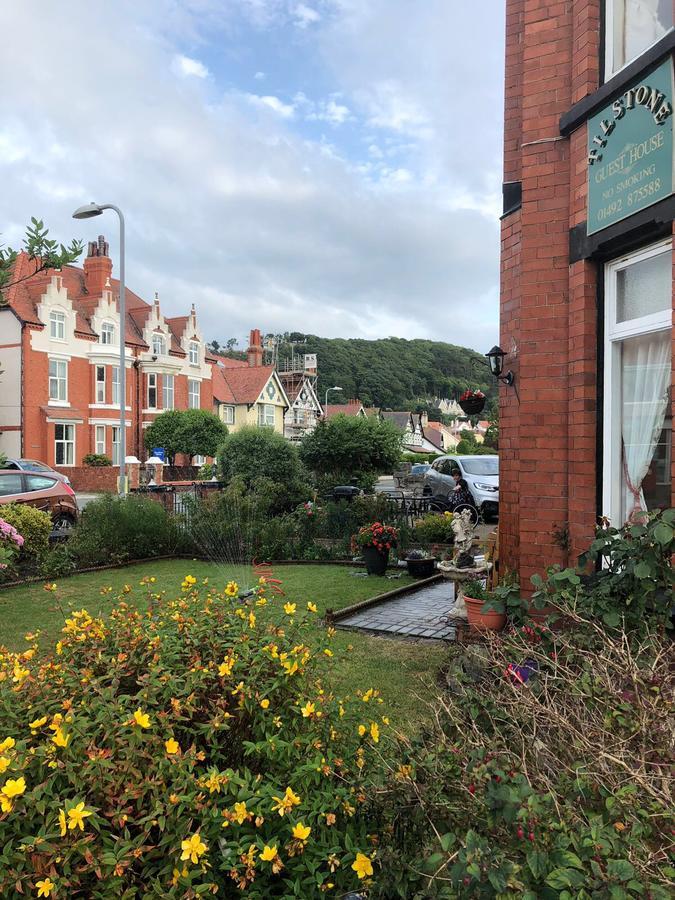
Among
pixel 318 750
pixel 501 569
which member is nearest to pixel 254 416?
pixel 501 569

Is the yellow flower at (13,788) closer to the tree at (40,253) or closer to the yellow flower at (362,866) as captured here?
the yellow flower at (362,866)

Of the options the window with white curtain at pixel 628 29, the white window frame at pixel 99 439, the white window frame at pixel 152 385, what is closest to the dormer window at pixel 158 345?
the white window frame at pixel 152 385

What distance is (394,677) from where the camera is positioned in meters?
5.77

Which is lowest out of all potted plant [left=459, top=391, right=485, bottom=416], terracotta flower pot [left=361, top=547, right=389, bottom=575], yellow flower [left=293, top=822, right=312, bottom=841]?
terracotta flower pot [left=361, top=547, right=389, bottom=575]

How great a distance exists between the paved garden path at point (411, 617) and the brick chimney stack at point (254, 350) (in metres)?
52.3

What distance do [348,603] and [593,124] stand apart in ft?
20.7

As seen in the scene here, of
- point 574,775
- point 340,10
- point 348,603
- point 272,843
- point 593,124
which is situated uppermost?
point 340,10

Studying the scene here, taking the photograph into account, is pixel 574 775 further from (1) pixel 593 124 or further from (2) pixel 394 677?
(1) pixel 593 124

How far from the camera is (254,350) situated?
2384 inches

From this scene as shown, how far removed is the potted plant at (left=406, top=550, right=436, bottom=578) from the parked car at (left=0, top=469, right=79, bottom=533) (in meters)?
7.30

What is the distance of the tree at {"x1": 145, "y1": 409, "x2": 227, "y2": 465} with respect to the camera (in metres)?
40.4

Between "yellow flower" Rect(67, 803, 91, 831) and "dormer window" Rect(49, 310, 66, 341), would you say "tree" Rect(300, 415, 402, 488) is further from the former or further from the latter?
"yellow flower" Rect(67, 803, 91, 831)

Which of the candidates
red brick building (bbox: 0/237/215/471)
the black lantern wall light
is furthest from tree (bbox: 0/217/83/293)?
red brick building (bbox: 0/237/215/471)

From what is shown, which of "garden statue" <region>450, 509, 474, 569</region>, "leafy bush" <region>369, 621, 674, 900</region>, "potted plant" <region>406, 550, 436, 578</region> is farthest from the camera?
"potted plant" <region>406, 550, 436, 578</region>
